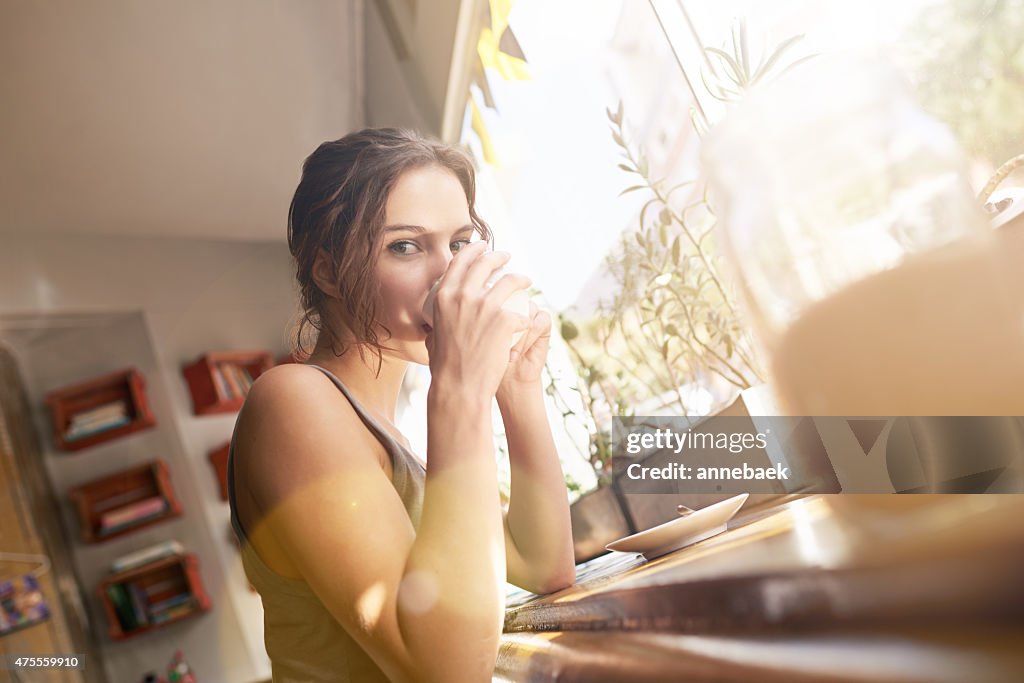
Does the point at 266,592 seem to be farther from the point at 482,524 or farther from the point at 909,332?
the point at 909,332

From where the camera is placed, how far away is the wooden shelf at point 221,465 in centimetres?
43

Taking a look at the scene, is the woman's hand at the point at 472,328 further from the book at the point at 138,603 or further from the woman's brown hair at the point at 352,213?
the book at the point at 138,603

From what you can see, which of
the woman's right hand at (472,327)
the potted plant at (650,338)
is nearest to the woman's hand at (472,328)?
the woman's right hand at (472,327)

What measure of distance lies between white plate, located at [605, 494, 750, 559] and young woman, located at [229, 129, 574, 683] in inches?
3.4

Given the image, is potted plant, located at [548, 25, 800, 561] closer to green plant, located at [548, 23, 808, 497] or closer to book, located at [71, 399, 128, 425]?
green plant, located at [548, 23, 808, 497]

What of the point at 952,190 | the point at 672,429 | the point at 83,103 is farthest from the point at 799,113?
the point at 83,103

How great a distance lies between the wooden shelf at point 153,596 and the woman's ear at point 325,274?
0.65 feet

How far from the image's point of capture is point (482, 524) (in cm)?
35

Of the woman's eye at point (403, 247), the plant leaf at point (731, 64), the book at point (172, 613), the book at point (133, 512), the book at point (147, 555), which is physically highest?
the plant leaf at point (731, 64)

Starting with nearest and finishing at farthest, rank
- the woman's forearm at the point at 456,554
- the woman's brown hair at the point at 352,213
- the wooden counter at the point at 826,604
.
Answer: the wooden counter at the point at 826,604 < the woman's forearm at the point at 456,554 < the woman's brown hair at the point at 352,213

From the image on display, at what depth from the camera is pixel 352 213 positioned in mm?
430

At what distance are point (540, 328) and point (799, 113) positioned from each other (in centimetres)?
23

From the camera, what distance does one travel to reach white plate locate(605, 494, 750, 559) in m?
0.35

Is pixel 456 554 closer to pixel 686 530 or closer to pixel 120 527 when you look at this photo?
pixel 686 530
